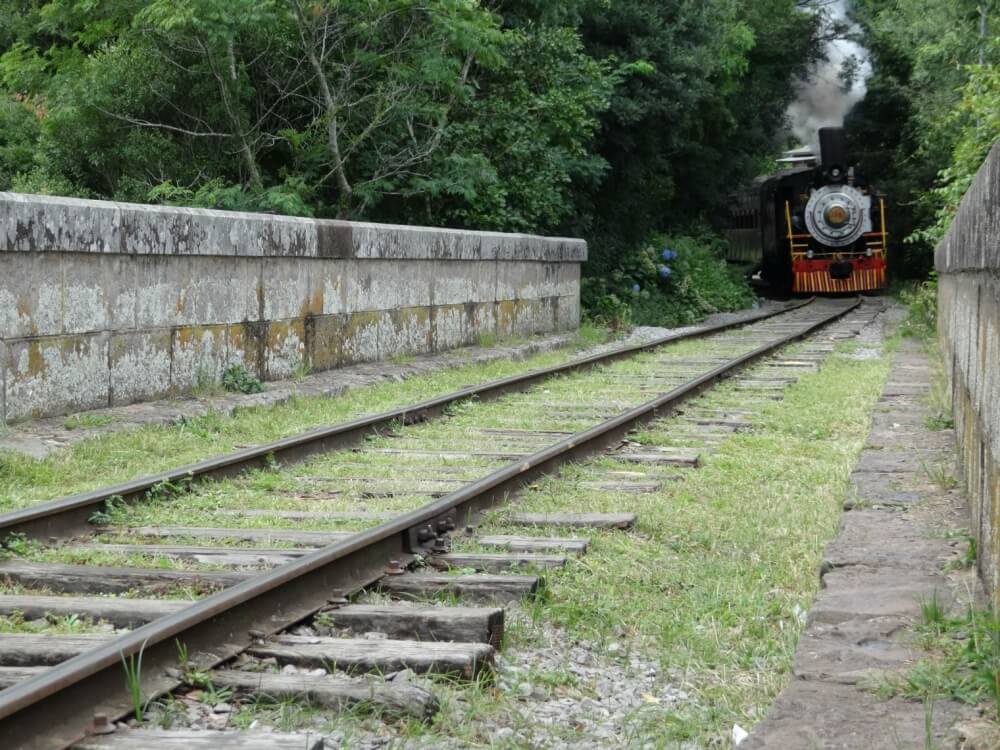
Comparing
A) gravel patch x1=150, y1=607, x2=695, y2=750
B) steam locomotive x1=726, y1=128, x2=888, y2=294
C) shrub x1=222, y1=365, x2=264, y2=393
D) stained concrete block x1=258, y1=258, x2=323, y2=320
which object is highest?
steam locomotive x1=726, y1=128, x2=888, y2=294

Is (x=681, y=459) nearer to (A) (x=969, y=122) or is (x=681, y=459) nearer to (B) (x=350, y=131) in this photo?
(B) (x=350, y=131)

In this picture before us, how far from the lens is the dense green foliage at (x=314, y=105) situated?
58.0 feet

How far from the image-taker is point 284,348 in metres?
11.5

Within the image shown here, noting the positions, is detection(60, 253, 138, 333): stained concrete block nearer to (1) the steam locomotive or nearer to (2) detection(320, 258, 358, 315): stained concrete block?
(2) detection(320, 258, 358, 315): stained concrete block

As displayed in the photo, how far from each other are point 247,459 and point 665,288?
22297 millimetres

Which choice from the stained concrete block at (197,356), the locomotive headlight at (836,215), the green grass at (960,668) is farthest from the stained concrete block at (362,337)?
the locomotive headlight at (836,215)

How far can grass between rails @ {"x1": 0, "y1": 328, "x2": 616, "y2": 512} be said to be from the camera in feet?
23.1

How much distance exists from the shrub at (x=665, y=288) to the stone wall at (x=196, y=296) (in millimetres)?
8568

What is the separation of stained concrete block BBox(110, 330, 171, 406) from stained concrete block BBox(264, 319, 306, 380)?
4.94 ft

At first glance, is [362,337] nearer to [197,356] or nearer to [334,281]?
[334,281]

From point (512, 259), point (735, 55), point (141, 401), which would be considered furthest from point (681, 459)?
point (735, 55)

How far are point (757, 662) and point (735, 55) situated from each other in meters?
31.4

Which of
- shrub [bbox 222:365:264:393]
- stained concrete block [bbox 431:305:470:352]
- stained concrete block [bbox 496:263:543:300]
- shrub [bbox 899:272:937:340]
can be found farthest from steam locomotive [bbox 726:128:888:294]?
shrub [bbox 222:365:264:393]

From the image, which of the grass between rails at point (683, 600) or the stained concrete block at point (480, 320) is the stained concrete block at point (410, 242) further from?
the grass between rails at point (683, 600)
